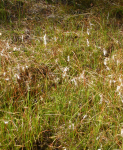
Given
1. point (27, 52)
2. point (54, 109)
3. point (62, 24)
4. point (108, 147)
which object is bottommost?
point (108, 147)

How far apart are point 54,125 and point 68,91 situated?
470 mm

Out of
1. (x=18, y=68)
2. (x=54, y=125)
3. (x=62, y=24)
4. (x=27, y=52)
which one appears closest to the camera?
(x=54, y=125)

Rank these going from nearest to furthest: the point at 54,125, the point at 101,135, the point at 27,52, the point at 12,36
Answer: the point at 101,135
the point at 54,125
the point at 27,52
the point at 12,36

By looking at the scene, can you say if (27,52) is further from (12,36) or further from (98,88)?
(98,88)

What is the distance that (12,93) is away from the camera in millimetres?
2207

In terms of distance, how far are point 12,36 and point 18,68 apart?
1.40m

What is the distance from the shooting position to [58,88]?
235cm

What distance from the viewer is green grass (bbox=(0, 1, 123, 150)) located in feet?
5.65

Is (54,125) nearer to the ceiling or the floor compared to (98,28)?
nearer to the floor

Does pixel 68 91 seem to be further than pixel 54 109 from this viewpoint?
Yes

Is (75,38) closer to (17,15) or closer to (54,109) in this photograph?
(17,15)

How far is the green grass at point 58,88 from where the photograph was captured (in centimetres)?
172

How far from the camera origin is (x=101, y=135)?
1.70 m

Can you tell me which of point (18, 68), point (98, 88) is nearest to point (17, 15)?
point (18, 68)
